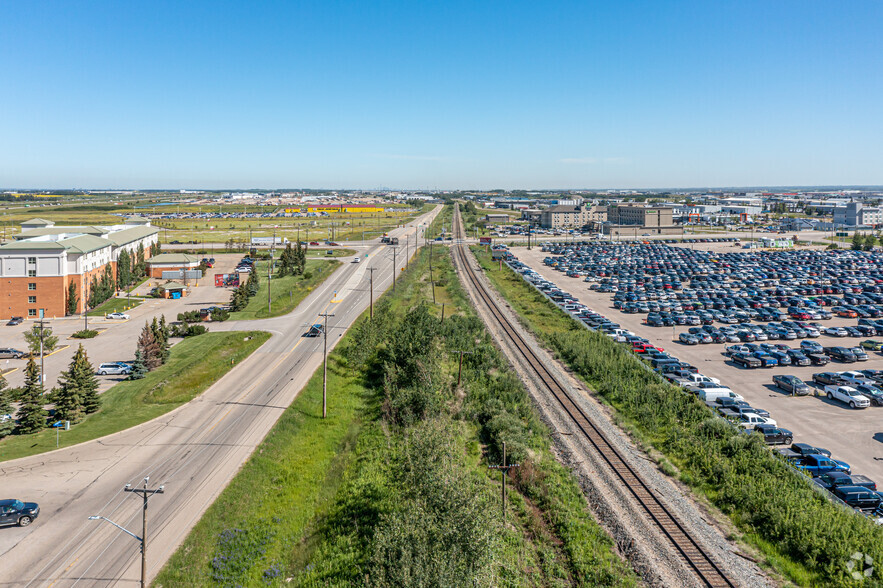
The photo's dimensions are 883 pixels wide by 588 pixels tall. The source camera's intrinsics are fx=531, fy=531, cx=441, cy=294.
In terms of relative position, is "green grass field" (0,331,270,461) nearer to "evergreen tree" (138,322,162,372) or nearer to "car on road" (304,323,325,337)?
"evergreen tree" (138,322,162,372)

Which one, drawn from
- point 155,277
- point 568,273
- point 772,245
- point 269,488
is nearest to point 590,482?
point 269,488

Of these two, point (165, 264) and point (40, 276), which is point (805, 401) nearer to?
point (40, 276)

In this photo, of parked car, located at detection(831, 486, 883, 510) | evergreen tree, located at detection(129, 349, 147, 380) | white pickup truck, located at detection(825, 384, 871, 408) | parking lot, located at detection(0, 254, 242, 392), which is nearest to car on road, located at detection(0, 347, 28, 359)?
parking lot, located at detection(0, 254, 242, 392)

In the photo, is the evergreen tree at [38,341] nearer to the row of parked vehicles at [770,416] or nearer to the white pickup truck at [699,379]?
the row of parked vehicles at [770,416]

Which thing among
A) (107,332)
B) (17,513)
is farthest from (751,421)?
(107,332)

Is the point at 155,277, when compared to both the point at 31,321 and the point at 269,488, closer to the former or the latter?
the point at 31,321

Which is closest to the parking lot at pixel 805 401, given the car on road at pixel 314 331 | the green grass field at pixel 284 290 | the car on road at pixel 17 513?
the car on road at pixel 314 331
